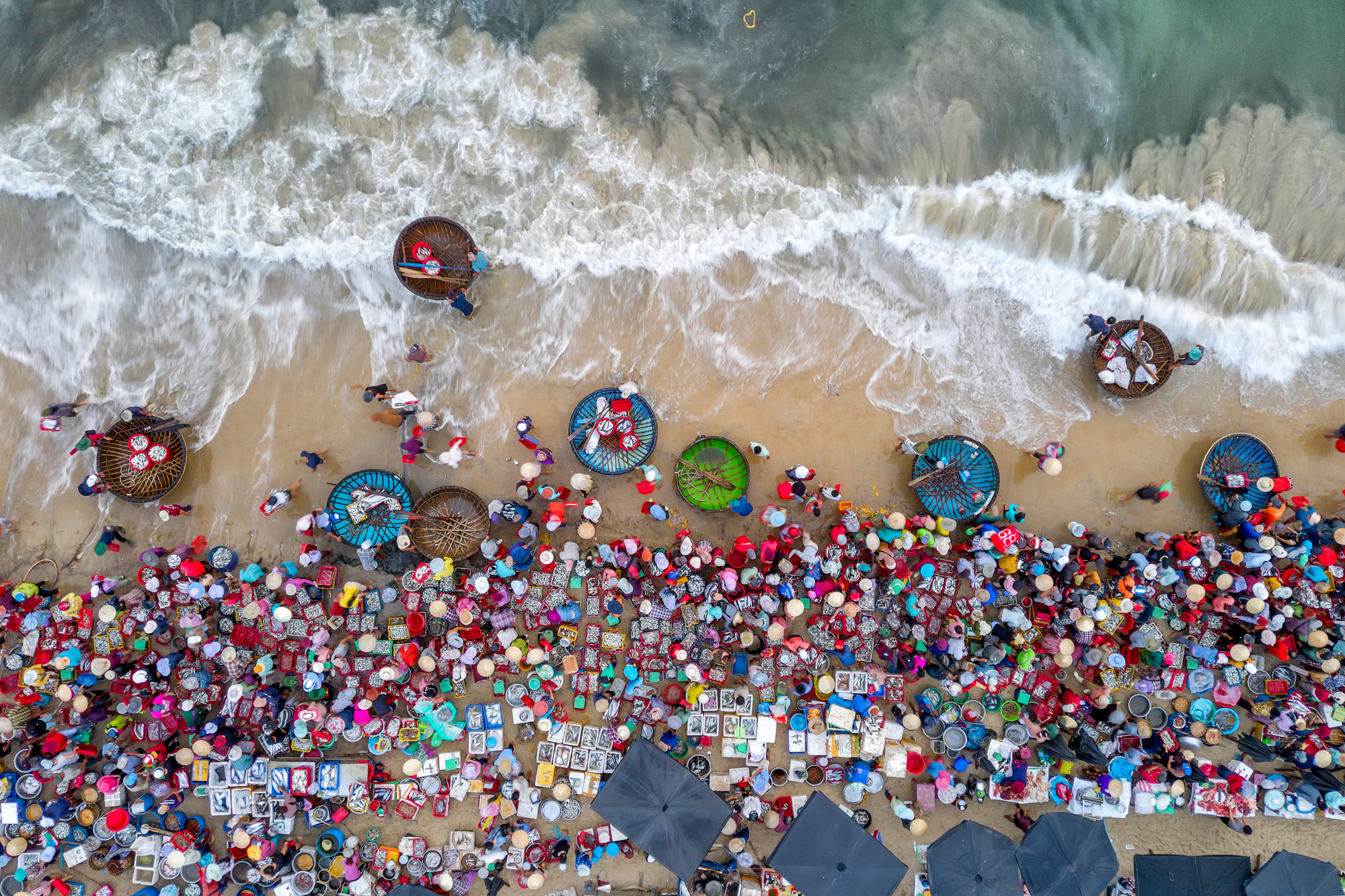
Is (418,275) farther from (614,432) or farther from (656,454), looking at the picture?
(656,454)

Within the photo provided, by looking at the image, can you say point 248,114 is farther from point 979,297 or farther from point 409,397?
point 979,297

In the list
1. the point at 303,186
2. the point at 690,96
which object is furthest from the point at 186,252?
the point at 690,96

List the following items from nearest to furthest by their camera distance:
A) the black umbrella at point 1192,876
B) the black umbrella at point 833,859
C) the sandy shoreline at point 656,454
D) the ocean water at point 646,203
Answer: the black umbrella at point 833,859
the black umbrella at point 1192,876
the sandy shoreline at point 656,454
the ocean water at point 646,203

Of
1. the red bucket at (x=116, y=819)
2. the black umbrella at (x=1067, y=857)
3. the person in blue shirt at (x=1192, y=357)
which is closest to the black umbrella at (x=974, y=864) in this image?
the black umbrella at (x=1067, y=857)

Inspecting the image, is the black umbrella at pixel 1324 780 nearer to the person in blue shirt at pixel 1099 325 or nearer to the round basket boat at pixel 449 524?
the person in blue shirt at pixel 1099 325

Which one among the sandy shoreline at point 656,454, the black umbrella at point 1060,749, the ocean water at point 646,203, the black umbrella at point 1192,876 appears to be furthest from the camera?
the ocean water at point 646,203

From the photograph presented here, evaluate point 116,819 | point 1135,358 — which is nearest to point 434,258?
point 116,819
